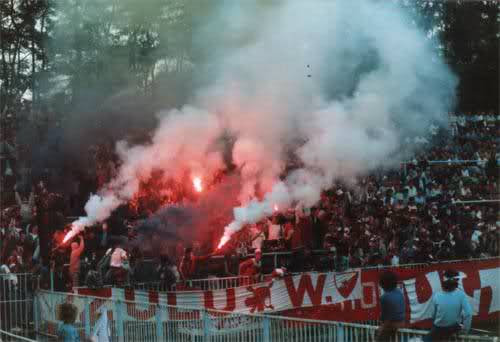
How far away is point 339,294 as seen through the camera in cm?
1190

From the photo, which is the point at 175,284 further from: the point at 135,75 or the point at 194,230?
the point at 135,75

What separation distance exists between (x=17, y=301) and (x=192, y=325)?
4.41 metres

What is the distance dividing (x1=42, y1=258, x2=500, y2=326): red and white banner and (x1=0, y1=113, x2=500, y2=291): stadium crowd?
1.03m

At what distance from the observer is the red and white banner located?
11.1m

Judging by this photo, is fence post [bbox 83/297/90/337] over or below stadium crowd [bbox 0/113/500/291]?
below

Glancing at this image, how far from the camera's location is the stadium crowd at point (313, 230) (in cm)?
1312

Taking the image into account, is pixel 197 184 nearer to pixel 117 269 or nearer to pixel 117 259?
pixel 117 259

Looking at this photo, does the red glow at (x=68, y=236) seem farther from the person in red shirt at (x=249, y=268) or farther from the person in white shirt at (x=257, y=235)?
the person in red shirt at (x=249, y=268)

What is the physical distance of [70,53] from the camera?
18672 mm

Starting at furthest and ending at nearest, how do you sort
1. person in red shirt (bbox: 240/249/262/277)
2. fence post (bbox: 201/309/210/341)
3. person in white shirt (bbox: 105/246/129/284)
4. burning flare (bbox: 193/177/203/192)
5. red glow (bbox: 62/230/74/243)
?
burning flare (bbox: 193/177/203/192)
red glow (bbox: 62/230/74/243)
person in white shirt (bbox: 105/246/129/284)
person in red shirt (bbox: 240/249/262/277)
fence post (bbox: 201/309/210/341)

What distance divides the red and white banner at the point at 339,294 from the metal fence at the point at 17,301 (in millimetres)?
1152

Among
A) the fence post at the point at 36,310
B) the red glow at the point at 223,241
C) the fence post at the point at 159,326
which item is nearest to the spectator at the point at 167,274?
the fence post at the point at 36,310

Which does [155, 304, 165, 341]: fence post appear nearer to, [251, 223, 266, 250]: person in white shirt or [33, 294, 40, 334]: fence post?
[33, 294, 40, 334]: fence post

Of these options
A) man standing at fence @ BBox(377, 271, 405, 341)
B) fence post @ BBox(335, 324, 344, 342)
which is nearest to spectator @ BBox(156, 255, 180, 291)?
man standing at fence @ BBox(377, 271, 405, 341)
